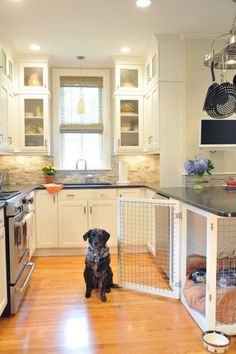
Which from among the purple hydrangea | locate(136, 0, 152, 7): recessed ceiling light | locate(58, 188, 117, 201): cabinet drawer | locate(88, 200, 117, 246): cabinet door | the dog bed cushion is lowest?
the dog bed cushion

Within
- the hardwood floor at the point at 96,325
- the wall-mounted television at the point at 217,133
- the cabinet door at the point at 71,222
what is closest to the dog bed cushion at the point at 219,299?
the hardwood floor at the point at 96,325

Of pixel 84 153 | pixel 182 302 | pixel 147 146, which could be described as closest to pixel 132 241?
pixel 182 302

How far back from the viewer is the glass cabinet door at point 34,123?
175 inches

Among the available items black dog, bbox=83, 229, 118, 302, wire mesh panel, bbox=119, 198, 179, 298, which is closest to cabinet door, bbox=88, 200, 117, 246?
wire mesh panel, bbox=119, 198, 179, 298

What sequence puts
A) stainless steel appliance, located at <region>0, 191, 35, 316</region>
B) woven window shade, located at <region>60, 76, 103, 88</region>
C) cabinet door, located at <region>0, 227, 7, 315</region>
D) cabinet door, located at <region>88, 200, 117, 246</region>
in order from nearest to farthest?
cabinet door, located at <region>0, 227, 7, 315</region> → stainless steel appliance, located at <region>0, 191, 35, 316</region> → cabinet door, located at <region>88, 200, 117, 246</region> → woven window shade, located at <region>60, 76, 103, 88</region>

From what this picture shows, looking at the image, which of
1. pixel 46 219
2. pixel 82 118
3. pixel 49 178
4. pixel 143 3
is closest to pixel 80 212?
pixel 46 219

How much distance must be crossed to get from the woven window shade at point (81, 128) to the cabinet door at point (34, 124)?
1.31 feet

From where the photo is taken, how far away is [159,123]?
3891mm

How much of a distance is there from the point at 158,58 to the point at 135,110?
96 cm

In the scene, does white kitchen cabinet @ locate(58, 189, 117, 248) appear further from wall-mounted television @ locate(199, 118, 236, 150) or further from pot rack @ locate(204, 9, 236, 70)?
pot rack @ locate(204, 9, 236, 70)

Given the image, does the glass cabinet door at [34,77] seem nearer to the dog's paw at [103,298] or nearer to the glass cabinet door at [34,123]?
the glass cabinet door at [34,123]

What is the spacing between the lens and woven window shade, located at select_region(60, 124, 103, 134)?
480 centimetres

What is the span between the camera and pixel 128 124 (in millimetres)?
4645

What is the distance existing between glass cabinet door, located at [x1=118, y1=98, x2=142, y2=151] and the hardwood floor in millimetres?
2219
